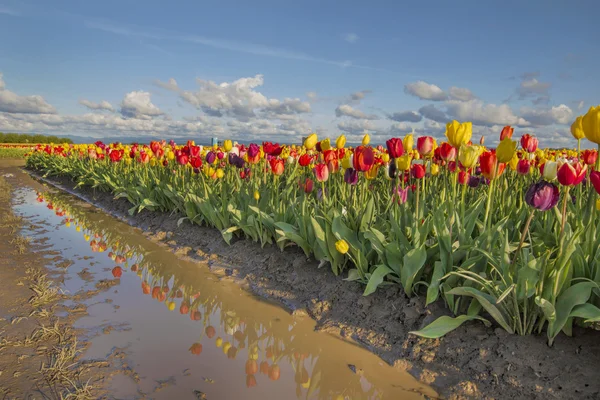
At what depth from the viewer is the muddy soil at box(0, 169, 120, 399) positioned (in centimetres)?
227

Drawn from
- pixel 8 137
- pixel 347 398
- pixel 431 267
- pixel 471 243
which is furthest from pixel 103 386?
pixel 8 137

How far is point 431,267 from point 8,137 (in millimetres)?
50614

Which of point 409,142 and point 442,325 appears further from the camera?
point 409,142

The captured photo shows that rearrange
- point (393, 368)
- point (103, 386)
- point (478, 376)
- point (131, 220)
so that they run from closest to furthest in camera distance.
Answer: point (103, 386), point (478, 376), point (393, 368), point (131, 220)

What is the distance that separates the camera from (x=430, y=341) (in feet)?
9.20

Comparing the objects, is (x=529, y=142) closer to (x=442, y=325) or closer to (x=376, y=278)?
(x=376, y=278)

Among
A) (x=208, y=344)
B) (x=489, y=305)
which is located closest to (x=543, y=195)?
(x=489, y=305)

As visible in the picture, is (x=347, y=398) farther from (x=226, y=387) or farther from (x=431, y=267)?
(x=431, y=267)

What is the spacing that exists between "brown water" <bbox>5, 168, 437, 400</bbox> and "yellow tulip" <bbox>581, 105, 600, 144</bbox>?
1.76m

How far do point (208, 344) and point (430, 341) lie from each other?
4.96 ft

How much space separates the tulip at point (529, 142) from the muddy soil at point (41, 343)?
4.46 m

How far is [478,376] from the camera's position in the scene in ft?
8.20

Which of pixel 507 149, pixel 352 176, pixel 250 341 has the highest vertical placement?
pixel 507 149

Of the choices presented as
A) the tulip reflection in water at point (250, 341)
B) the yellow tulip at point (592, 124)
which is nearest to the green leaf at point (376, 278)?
the tulip reflection in water at point (250, 341)
